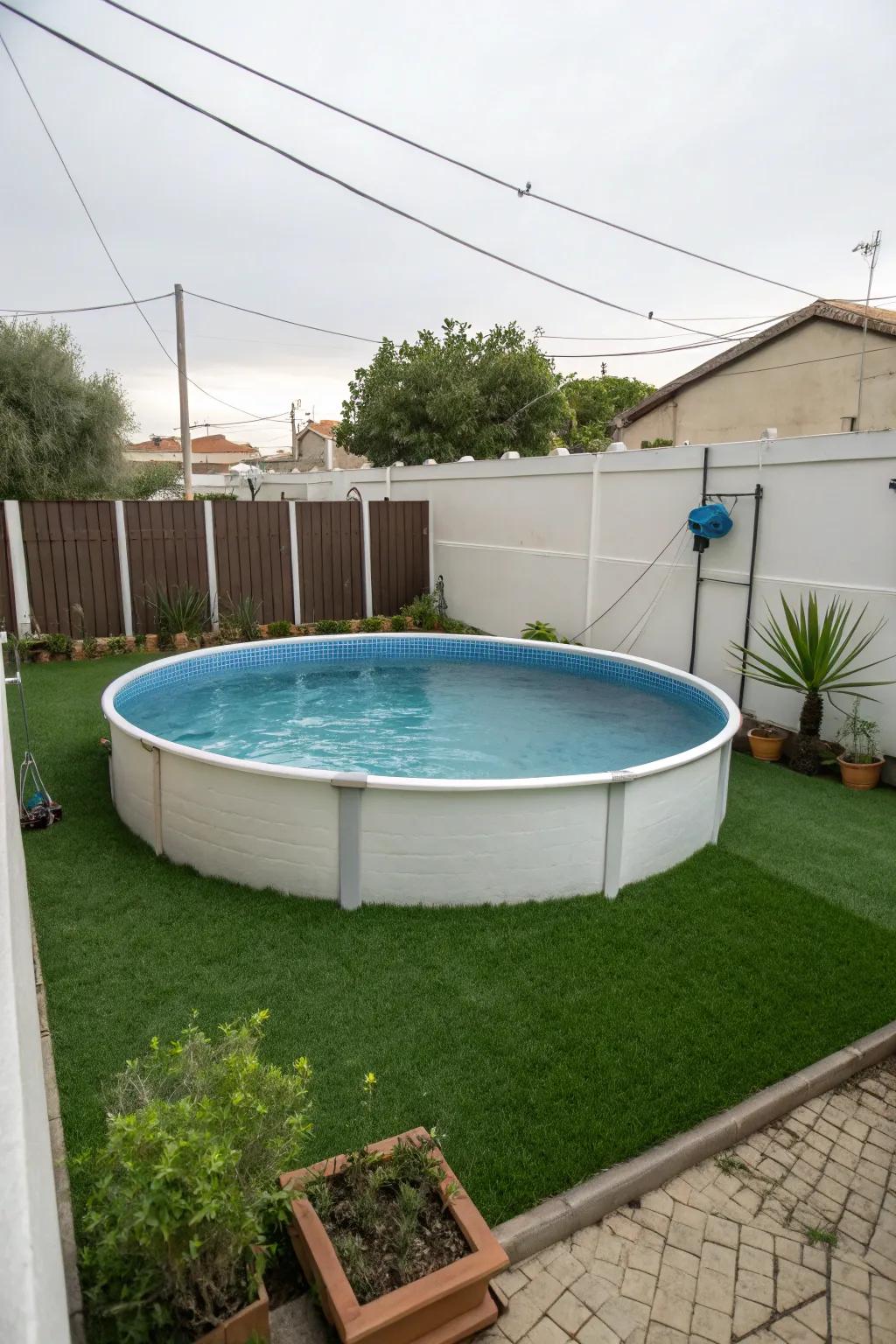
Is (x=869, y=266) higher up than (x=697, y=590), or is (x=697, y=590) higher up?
(x=869, y=266)

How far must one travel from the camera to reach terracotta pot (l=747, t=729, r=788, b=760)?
749cm

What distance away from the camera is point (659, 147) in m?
10.1

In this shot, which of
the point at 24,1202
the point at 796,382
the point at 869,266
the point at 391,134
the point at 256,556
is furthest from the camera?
the point at 796,382

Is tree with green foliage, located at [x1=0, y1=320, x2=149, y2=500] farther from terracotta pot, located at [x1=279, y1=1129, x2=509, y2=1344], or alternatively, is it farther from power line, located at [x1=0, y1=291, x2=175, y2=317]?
terracotta pot, located at [x1=279, y1=1129, x2=509, y2=1344]

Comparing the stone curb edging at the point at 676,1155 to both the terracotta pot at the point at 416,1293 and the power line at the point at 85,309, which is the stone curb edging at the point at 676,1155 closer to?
the terracotta pot at the point at 416,1293

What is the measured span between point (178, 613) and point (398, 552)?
13.0 ft

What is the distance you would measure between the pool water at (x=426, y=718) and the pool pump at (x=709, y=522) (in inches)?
68.8

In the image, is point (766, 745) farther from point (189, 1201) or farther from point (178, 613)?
point (178, 613)

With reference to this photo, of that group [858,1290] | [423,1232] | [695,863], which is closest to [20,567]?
[695,863]

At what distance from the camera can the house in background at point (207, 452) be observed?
58.6m

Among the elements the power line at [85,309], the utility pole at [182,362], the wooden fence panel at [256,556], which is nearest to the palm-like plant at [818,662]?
the wooden fence panel at [256,556]

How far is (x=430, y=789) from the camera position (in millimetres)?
4363

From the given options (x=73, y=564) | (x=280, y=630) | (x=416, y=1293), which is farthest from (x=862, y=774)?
(x=73, y=564)

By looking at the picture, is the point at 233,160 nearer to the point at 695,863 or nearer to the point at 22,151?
the point at 22,151
